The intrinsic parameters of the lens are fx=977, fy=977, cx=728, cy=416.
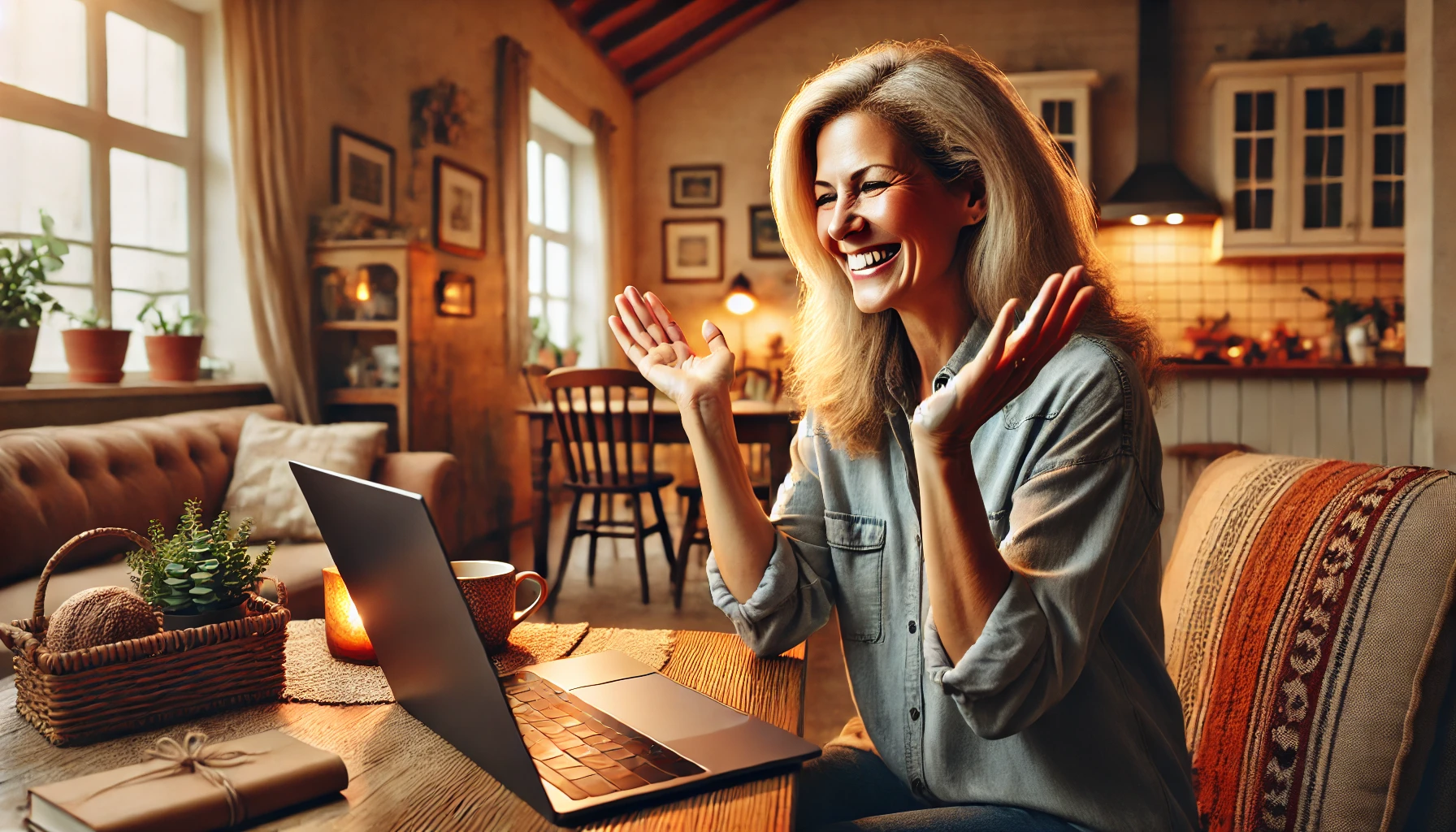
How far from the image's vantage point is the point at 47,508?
2279 millimetres

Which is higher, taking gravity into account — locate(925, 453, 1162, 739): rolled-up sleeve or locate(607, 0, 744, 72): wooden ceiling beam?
locate(607, 0, 744, 72): wooden ceiling beam

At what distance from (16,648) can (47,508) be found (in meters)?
1.76

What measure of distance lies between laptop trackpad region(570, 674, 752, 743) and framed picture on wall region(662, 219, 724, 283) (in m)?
6.90

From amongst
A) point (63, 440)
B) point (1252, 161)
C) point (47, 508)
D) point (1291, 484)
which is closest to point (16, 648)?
point (1291, 484)

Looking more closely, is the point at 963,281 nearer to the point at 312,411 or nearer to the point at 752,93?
the point at 312,411

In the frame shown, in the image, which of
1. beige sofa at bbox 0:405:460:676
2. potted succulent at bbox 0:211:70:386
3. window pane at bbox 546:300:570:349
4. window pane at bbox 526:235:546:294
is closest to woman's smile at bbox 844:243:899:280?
beige sofa at bbox 0:405:460:676

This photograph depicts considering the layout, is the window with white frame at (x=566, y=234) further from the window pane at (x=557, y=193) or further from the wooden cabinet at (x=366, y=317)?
the wooden cabinet at (x=366, y=317)

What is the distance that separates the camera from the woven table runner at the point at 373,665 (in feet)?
2.94

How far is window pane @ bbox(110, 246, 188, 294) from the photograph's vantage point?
11.1 feet

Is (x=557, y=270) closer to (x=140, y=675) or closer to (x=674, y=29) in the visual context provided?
(x=674, y=29)

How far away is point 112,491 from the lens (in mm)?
2473

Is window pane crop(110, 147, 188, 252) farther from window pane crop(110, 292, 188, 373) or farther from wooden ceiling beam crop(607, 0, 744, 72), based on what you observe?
wooden ceiling beam crop(607, 0, 744, 72)

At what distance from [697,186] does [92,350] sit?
5.27 m

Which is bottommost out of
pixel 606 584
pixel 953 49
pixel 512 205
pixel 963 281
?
pixel 606 584
